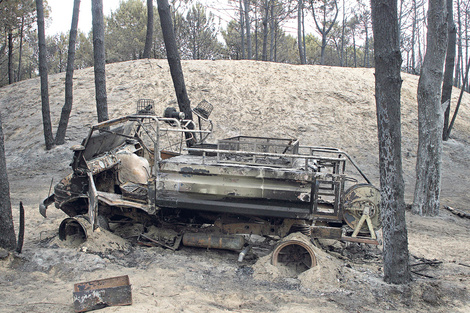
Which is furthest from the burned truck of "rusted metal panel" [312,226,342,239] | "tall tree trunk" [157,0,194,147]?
"tall tree trunk" [157,0,194,147]

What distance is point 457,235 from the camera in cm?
714

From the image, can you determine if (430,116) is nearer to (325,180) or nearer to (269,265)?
(325,180)

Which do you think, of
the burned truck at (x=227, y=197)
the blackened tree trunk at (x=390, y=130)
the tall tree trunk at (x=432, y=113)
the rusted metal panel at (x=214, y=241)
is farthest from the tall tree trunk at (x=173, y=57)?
the blackened tree trunk at (x=390, y=130)

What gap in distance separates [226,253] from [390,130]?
2.94 metres

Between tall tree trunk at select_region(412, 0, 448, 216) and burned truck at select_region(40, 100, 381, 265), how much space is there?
405cm

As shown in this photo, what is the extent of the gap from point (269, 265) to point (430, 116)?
234 inches

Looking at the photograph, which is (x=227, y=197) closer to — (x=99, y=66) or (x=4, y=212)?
(x=4, y=212)

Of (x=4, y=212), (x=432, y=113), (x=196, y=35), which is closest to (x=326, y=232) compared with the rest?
(x=4, y=212)

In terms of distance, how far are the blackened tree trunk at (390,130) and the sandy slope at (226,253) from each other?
40 centimetres

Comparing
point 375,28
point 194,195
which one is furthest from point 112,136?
point 375,28

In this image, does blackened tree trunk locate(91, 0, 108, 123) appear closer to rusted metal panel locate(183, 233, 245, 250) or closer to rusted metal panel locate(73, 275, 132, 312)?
rusted metal panel locate(183, 233, 245, 250)

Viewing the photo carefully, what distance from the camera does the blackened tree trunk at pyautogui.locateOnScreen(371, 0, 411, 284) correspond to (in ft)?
14.9

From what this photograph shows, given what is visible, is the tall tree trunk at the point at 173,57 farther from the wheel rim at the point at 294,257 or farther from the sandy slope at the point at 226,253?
the wheel rim at the point at 294,257

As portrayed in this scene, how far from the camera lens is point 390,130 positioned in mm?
4570
